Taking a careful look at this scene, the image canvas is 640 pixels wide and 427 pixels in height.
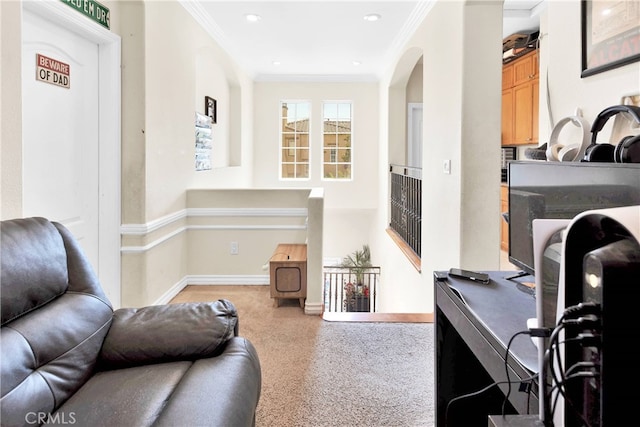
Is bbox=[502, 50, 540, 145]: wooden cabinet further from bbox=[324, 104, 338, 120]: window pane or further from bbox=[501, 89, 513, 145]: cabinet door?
bbox=[324, 104, 338, 120]: window pane

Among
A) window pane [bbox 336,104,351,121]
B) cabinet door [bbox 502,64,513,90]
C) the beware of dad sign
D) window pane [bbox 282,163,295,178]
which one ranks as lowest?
window pane [bbox 282,163,295,178]

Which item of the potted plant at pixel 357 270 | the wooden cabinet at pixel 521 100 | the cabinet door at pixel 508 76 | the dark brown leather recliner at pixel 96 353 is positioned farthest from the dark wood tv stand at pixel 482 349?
the potted plant at pixel 357 270

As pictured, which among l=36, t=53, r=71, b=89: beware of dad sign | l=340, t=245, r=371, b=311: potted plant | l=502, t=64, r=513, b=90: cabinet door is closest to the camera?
l=36, t=53, r=71, b=89: beware of dad sign

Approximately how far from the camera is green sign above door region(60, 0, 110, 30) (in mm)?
2428

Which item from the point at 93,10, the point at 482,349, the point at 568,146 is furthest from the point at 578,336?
the point at 93,10

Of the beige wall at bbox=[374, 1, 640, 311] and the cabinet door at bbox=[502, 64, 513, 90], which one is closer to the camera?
the beige wall at bbox=[374, 1, 640, 311]

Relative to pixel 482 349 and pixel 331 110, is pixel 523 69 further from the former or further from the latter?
pixel 482 349

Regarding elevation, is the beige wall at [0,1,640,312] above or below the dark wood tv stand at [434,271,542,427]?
above

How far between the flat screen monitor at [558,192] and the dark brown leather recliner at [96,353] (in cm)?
114

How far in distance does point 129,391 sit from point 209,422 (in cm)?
34

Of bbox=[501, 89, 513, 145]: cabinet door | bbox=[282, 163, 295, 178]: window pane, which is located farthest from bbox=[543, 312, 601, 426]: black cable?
bbox=[282, 163, 295, 178]: window pane

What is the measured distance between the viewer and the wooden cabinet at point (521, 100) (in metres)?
5.23

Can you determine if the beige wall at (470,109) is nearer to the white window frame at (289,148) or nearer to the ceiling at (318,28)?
the ceiling at (318,28)

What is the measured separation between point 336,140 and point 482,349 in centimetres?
646
